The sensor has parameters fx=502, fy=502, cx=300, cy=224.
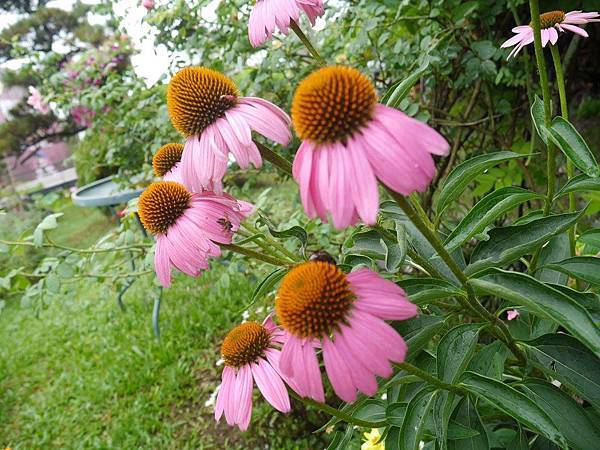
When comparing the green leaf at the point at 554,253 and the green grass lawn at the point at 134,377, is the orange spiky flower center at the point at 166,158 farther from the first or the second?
the green grass lawn at the point at 134,377

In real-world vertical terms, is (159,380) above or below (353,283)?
below

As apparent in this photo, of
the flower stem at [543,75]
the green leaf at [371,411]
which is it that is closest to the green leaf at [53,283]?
the green leaf at [371,411]

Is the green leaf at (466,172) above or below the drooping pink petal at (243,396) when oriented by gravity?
above

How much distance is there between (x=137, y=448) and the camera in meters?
1.67

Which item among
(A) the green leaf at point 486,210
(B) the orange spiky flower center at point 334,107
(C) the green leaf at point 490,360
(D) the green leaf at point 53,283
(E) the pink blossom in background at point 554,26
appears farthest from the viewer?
(D) the green leaf at point 53,283

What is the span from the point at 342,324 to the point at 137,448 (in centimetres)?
155

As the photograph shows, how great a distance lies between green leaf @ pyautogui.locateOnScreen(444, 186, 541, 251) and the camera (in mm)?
470

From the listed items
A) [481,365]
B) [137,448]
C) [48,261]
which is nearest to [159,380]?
[137,448]

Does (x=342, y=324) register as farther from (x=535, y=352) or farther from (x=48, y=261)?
(x=48, y=261)

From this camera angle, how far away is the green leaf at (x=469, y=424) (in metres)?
0.55

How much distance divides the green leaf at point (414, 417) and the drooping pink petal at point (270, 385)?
119 millimetres

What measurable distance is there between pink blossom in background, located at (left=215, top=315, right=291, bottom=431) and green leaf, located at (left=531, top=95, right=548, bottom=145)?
0.37m

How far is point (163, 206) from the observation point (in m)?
0.56

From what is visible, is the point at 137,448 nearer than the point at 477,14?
No
